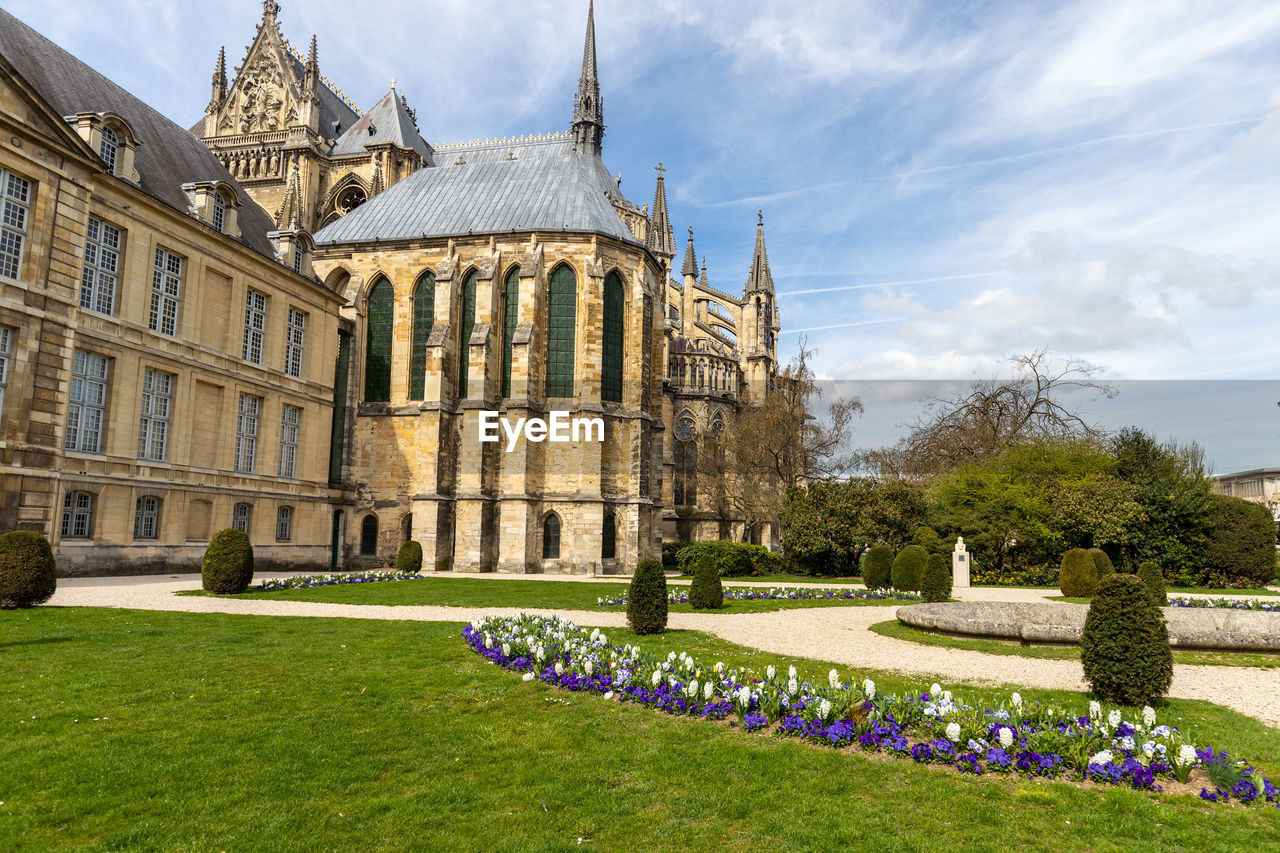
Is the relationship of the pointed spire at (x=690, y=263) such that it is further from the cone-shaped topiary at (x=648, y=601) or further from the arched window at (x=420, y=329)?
the cone-shaped topiary at (x=648, y=601)

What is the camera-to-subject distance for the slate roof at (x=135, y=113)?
73.0 ft

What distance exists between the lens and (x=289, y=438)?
28547 mm

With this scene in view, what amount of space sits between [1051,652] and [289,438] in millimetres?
25529

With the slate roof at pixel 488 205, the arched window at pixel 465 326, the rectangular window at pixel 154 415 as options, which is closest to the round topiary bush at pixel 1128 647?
the rectangular window at pixel 154 415

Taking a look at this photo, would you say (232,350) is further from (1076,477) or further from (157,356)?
(1076,477)

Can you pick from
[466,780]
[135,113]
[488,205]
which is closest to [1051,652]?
[466,780]

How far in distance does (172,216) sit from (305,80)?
22.9m

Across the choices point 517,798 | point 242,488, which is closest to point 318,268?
point 242,488

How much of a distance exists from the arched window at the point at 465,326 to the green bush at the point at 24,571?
62.4 feet

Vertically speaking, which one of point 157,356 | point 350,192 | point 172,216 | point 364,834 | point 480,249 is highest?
point 350,192

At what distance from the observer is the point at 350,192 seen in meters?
42.0

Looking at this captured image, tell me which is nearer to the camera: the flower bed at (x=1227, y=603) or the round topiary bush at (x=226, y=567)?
the round topiary bush at (x=226, y=567)

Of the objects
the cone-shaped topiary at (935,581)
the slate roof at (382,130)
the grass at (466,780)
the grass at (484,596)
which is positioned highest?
the slate roof at (382,130)

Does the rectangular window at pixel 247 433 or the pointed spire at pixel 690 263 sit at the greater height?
the pointed spire at pixel 690 263
